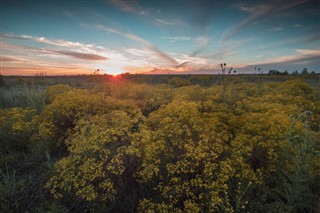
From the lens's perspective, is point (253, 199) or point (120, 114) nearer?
point (253, 199)

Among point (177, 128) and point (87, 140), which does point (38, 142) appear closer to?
point (87, 140)

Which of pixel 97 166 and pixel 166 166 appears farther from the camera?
pixel 166 166

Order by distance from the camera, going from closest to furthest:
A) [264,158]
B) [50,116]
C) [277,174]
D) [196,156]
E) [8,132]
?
[196,156] → [277,174] → [264,158] → [8,132] → [50,116]

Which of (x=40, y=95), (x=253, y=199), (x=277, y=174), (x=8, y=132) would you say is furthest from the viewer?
(x=40, y=95)

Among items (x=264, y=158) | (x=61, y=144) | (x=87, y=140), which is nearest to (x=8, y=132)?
(x=61, y=144)

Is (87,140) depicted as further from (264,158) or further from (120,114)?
(264,158)

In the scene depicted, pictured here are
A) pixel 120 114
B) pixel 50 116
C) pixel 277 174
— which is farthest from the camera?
pixel 50 116

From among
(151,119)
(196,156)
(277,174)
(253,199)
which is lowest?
(253,199)

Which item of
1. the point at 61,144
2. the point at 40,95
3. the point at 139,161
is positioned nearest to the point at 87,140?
the point at 139,161

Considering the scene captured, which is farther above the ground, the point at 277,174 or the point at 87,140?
the point at 87,140
